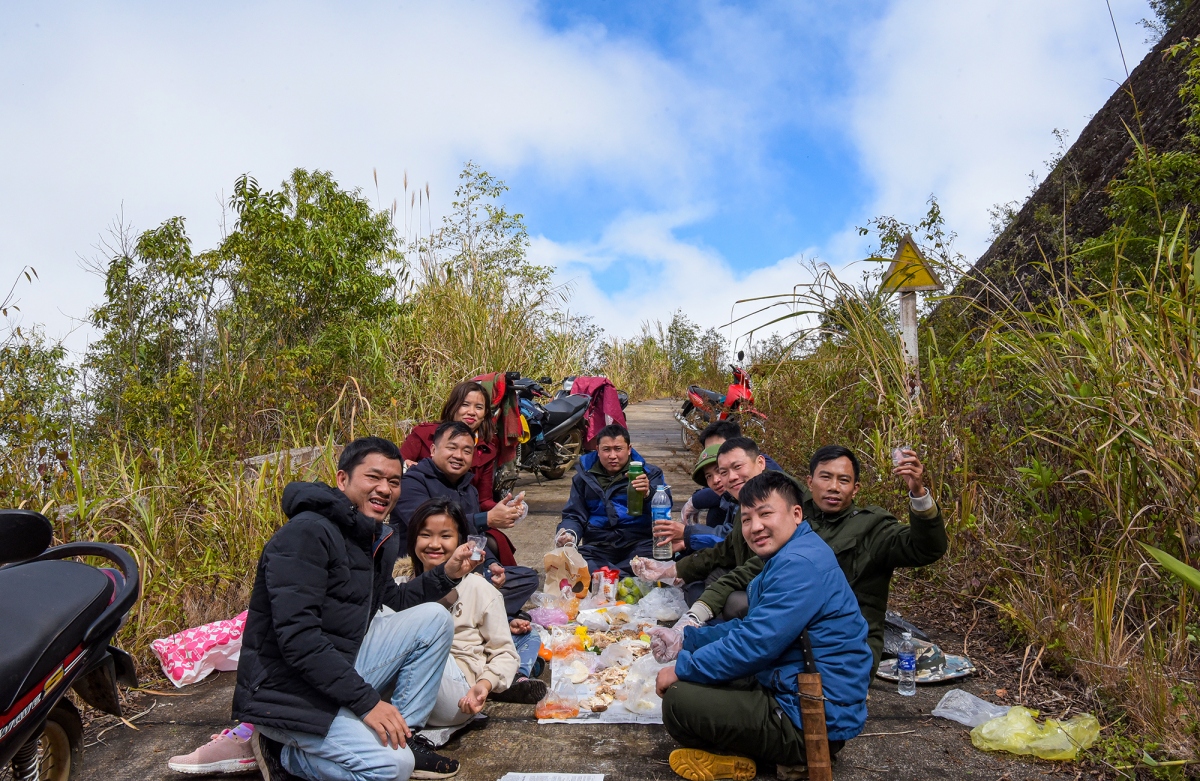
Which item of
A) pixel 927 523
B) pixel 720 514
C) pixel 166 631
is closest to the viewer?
pixel 927 523

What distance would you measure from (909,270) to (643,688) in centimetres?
300

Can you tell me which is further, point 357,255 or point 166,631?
point 357,255

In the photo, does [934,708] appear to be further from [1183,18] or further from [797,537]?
[1183,18]

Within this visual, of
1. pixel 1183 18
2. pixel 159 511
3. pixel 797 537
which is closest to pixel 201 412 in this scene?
pixel 159 511

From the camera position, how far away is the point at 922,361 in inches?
227

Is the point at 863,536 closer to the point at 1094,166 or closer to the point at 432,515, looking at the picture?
the point at 432,515

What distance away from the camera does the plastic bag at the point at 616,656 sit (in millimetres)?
3533

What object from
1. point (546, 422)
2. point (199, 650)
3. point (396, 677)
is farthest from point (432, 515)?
point (546, 422)

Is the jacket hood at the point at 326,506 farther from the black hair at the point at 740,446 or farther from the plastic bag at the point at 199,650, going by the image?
the black hair at the point at 740,446

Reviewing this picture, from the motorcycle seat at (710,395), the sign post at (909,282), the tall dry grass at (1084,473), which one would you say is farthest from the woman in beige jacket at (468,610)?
the motorcycle seat at (710,395)

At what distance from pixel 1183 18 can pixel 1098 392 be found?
29.0 ft

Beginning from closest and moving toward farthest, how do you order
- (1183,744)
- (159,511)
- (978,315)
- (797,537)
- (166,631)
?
1. (1183,744)
2. (797,537)
3. (166,631)
4. (159,511)
5. (978,315)

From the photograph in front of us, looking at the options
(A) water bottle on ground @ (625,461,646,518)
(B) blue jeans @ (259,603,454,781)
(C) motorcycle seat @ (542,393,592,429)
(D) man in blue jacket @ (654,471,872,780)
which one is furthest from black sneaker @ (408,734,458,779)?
(C) motorcycle seat @ (542,393,592,429)

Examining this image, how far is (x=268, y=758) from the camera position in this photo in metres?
2.50
